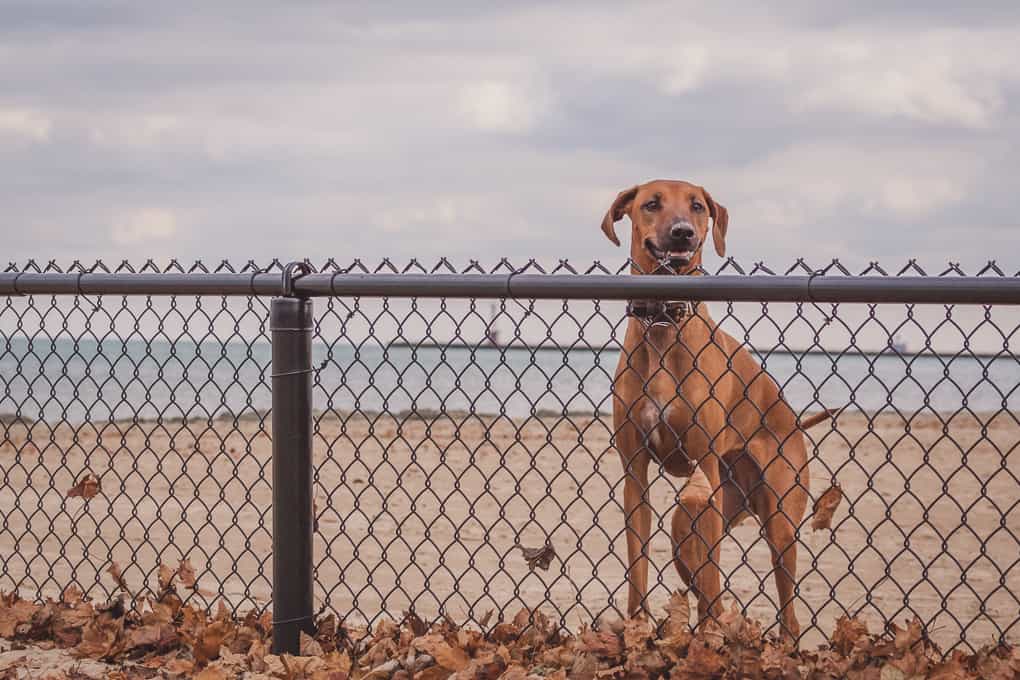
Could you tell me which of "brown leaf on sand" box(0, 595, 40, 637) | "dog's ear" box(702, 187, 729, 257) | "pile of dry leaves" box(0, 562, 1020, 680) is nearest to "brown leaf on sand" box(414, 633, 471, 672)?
"pile of dry leaves" box(0, 562, 1020, 680)

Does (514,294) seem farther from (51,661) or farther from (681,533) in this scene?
(51,661)

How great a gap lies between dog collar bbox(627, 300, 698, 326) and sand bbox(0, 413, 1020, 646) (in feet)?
1.51

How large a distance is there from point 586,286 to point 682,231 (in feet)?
3.68

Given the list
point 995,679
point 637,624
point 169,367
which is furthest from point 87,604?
point 169,367

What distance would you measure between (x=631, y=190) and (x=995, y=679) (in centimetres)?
226

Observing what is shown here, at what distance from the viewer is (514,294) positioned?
3111 millimetres

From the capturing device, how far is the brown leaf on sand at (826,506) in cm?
391

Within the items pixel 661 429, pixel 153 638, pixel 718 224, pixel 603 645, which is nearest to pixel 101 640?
pixel 153 638

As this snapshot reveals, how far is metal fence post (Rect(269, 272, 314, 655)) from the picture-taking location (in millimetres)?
3350

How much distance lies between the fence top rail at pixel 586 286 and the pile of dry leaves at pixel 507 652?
1.11 metres

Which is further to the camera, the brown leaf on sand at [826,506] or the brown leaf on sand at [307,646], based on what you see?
the brown leaf on sand at [826,506]

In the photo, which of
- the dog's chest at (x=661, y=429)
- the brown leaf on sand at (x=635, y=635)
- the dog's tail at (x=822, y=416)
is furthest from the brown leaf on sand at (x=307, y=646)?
the dog's tail at (x=822, y=416)

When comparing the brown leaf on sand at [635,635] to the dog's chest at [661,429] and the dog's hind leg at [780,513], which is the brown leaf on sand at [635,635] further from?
the dog's hind leg at [780,513]

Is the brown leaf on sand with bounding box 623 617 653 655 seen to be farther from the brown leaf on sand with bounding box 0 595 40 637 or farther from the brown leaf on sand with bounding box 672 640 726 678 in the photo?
the brown leaf on sand with bounding box 0 595 40 637
